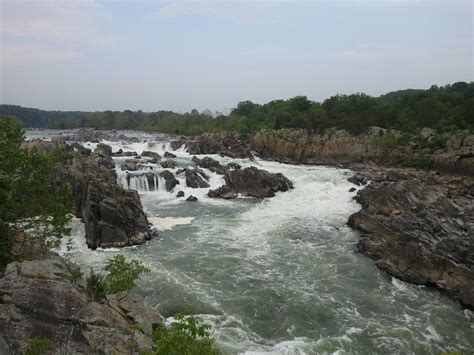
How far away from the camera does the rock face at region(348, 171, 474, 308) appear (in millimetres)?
19812

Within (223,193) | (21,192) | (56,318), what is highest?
(21,192)

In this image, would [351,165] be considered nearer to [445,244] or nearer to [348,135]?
[348,135]

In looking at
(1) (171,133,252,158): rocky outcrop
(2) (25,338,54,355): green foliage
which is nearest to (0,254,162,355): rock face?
(2) (25,338,54,355): green foliage

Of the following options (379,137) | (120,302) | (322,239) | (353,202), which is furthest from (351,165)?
(120,302)

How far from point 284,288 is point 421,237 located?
8.67m

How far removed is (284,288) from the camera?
64.2 feet

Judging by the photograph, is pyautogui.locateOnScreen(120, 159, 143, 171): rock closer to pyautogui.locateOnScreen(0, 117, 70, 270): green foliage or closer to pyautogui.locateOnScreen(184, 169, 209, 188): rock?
pyautogui.locateOnScreen(184, 169, 209, 188): rock

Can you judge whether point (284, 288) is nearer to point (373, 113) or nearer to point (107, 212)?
point (107, 212)

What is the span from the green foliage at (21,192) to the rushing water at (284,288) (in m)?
6.62

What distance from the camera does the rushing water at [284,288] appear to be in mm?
15562

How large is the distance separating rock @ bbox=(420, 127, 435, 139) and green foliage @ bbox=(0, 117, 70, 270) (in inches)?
2155

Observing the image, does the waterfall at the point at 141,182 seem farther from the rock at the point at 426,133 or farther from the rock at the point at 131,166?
the rock at the point at 426,133

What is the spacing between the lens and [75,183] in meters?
30.2

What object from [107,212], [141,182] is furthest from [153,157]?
[107,212]
